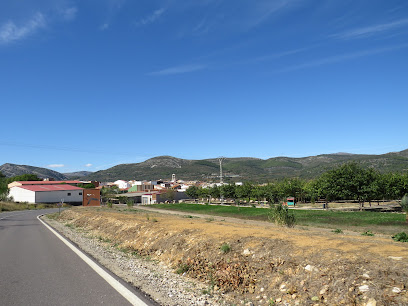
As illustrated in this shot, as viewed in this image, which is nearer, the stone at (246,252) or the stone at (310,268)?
the stone at (310,268)

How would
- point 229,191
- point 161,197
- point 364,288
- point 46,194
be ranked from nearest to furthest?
1. point 364,288
2. point 229,191
3. point 46,194
4. point 161,197

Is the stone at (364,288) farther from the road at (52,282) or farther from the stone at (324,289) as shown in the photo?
the road at (52,282)

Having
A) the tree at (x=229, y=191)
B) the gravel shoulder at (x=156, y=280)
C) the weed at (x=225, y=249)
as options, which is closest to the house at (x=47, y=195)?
the tree at (x=229, y=191)

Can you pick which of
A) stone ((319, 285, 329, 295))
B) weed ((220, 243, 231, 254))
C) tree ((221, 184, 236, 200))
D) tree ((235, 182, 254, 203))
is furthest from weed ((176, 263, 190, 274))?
tree ((221, 184, 236, 200))

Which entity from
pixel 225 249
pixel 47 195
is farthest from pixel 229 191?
pixel 225 249

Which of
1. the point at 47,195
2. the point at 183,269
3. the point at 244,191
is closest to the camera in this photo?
the point at 183,269

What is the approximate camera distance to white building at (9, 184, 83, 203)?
82.6 m

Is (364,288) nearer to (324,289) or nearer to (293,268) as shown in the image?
(324,289)

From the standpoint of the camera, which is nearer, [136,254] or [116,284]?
[116,284]

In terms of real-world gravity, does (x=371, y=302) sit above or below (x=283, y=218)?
below

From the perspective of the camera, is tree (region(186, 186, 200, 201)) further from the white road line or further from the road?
the white road line

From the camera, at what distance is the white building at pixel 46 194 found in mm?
82625

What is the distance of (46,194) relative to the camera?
8425 cm

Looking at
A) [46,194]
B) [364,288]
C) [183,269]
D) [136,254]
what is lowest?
[136,254]
